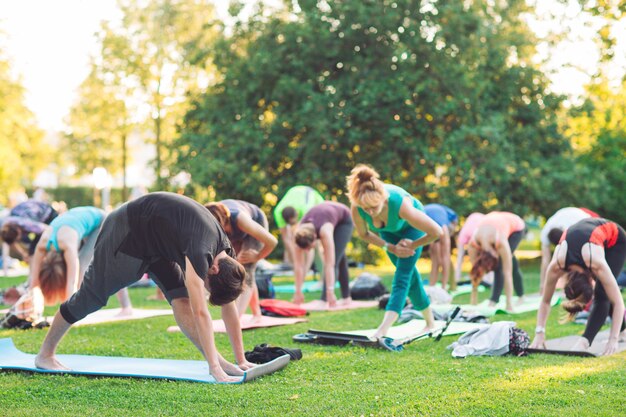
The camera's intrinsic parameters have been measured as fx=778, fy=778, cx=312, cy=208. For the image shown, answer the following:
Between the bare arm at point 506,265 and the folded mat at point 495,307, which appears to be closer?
the folded mat at point 495,307

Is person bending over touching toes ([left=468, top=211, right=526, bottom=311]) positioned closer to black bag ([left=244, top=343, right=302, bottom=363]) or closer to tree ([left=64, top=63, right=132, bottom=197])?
black bag ([left=244, top=343, right=302, bottom=363])

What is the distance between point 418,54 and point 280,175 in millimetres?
4298

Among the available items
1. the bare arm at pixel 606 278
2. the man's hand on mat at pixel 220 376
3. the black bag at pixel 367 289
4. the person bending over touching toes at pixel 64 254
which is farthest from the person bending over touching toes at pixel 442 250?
the man's hand on mat at pixel 220 376

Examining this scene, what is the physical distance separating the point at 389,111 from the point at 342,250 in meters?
7.85

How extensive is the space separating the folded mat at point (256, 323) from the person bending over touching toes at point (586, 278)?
110 inches

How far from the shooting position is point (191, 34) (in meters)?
25.8

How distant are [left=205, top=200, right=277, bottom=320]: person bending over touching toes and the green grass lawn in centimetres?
83

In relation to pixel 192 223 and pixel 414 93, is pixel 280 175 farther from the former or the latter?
pixel 192 223

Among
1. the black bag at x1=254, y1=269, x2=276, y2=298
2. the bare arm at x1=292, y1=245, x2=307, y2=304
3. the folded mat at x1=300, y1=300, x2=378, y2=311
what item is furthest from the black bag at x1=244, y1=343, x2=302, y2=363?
the black bag at x1=254, y1=269, x2=276, y2=298

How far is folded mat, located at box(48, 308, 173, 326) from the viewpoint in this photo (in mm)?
8766

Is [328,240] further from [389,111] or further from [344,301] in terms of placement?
[389,111]

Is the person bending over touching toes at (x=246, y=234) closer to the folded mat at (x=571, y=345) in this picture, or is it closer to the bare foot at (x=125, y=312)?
the bare foot at (x=125, y=312)

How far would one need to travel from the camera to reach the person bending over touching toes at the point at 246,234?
649cm

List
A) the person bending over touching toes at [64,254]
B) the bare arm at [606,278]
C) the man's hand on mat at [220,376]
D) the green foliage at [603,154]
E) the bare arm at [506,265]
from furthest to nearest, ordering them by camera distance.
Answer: the green foliage at [603,154] → the bare arm at [506,265] → the person bending over touching toes at [64,254] → the bare arm at [606,278] → the man's hand on mat at [220,376]
